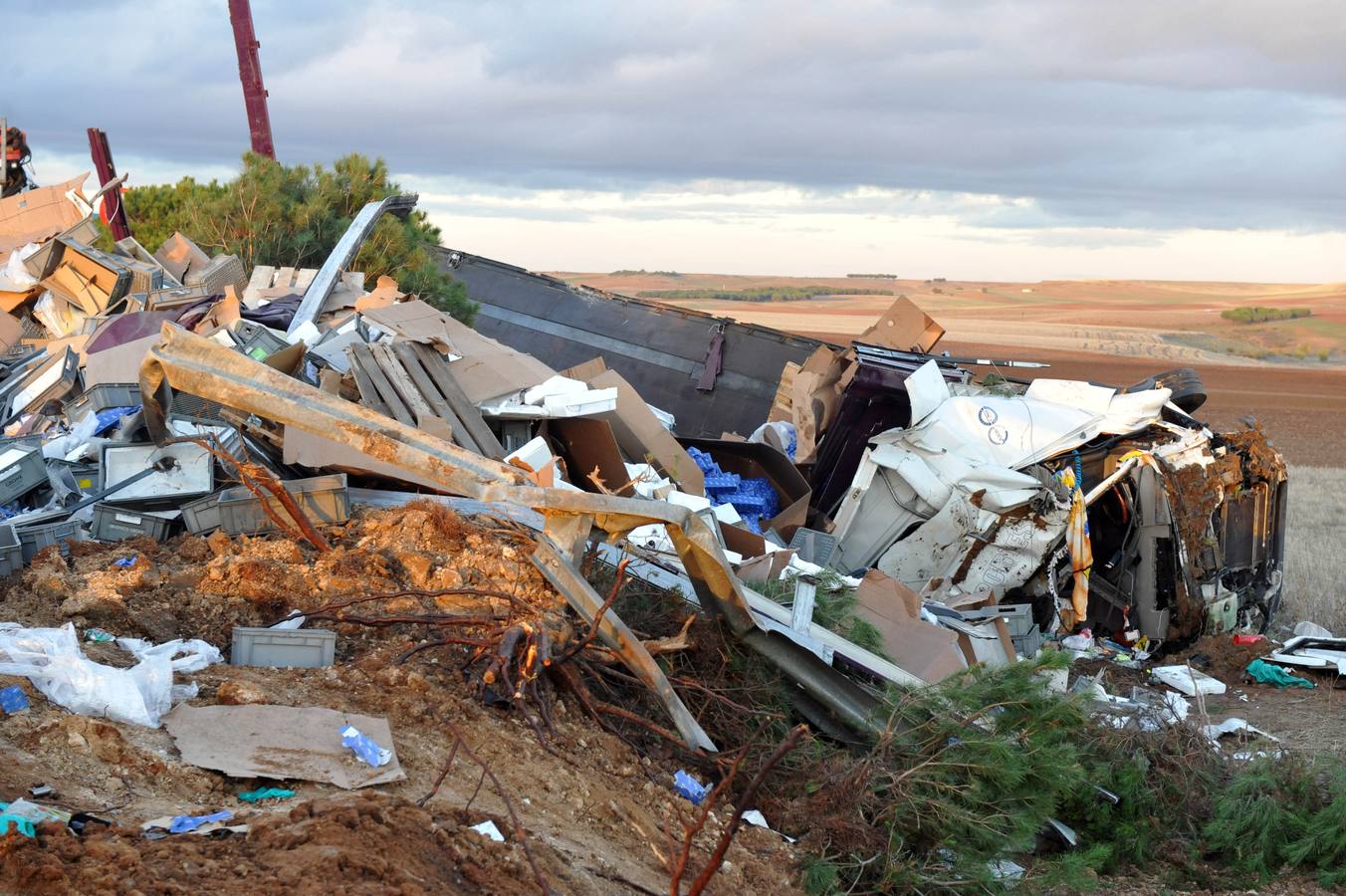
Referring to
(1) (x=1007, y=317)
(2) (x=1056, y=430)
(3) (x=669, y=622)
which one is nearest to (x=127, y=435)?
(3) (x=669, y=622)

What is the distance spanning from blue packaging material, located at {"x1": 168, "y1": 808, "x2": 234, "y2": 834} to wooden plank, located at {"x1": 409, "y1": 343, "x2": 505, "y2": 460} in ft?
14.3

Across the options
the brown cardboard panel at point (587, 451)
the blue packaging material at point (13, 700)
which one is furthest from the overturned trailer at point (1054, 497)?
the blue packaging material at point (13, 700)

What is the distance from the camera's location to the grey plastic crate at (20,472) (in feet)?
21.0

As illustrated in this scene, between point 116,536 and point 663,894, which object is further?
point 116,536

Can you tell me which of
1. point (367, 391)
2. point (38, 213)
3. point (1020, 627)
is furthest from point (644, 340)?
point (38, 213)

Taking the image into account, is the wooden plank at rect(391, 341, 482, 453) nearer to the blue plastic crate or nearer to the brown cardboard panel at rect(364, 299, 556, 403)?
the brown cardboard panel at rect(364, 299, 556, 403)

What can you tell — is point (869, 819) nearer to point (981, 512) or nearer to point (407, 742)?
point (407, 742)

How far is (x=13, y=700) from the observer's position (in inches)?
137

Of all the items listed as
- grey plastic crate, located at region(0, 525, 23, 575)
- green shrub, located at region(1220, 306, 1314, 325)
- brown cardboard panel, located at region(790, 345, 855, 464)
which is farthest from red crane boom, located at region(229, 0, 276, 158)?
green shrub, located at region(1220, 306, 1314, 325)

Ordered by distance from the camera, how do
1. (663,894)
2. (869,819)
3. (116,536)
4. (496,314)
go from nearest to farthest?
(663,894), (869,819), (116,536), (496,314)

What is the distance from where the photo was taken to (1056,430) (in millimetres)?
8945

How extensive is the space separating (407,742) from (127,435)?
11.7 ft

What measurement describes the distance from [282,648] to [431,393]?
11.4ft

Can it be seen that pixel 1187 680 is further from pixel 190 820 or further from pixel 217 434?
pixel 190 820
